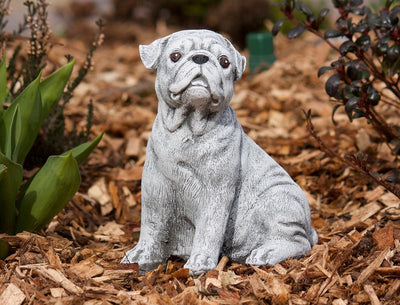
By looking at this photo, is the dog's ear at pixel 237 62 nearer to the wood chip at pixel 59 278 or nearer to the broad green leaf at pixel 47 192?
the broad green leaf at pixel 47 192

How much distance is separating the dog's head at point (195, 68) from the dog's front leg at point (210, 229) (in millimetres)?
448

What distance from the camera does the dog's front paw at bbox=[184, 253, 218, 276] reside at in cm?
281

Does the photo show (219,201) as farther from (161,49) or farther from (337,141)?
(337,141)

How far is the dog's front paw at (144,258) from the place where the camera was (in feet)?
9.87

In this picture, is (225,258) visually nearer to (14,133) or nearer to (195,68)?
(195,68)

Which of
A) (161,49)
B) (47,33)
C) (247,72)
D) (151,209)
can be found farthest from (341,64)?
(247,72)

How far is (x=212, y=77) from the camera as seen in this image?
266 cm

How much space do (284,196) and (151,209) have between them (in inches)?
27.5

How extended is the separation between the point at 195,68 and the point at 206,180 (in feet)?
1.82

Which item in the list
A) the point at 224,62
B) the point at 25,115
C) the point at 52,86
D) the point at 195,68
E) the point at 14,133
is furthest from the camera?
the point at 52,86

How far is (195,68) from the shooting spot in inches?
104

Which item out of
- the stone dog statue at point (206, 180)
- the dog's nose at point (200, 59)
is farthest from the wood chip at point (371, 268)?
the dog's nose at point (200, 59)

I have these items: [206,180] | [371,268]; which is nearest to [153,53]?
[206,180]

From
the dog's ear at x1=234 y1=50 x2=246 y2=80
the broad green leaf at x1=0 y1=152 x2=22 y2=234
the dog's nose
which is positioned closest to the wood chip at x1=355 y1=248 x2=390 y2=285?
the dog's ear at x1=234 y1=50 x2=246 y2=80
